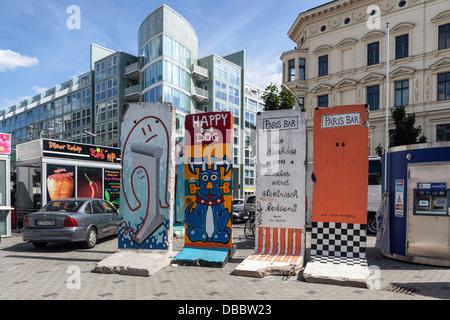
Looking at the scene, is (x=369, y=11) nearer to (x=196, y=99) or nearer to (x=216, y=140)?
(x=196, y=99)

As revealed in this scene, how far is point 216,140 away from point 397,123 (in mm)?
18661

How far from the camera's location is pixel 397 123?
73.3ft

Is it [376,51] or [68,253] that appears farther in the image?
[376,51]

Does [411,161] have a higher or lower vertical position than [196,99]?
lower

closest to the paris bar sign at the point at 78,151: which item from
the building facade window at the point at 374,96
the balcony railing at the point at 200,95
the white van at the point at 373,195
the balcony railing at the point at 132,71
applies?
the white van at the point at 373,195

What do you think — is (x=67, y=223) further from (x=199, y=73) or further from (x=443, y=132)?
(x=199, y=73)

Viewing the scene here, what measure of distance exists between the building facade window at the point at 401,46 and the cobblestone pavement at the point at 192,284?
1001 inches

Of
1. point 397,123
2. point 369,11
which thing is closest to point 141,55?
point 369,11

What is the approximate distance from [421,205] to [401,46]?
25.3 meters

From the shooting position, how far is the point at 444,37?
2586 centimetres

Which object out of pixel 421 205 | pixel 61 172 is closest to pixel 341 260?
pixel 421 205

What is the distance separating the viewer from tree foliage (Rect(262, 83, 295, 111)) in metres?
17.2

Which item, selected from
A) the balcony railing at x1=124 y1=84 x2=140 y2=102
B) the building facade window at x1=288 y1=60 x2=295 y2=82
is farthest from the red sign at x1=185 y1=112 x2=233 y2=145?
the balcony railing at x1=124 y1=84 x2=140 y2=102

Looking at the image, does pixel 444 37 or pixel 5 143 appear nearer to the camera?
pixel 5 143
